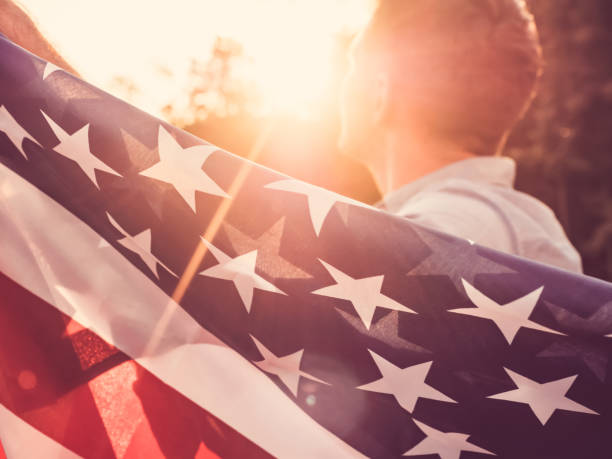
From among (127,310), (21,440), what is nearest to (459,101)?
(127,310)

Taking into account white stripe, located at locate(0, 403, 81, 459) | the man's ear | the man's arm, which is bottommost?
white stripe, located at locate(0, 403, 81, 459)

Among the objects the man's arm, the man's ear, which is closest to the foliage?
the man's ear

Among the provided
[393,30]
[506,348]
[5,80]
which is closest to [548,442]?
[506,348]

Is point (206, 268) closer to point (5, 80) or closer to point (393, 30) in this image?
point (5, 80)

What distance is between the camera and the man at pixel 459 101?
1.72 meters

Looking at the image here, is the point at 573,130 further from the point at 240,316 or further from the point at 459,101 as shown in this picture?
the point at 240,316

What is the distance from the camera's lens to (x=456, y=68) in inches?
79.1

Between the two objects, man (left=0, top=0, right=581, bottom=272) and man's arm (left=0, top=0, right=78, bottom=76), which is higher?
man's arm (left=0, top=0, right=78, bottom=76)

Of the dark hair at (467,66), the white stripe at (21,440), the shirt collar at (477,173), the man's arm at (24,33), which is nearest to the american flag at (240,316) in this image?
the white stripe at (21,440)

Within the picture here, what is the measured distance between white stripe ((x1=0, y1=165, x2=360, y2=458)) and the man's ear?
1531mm

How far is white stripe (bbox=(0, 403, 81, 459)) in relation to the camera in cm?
107

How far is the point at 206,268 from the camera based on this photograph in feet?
3.63

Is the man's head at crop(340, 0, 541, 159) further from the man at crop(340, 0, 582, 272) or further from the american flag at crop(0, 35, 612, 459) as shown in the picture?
the american flag at crop(0, 35, 612, 459)

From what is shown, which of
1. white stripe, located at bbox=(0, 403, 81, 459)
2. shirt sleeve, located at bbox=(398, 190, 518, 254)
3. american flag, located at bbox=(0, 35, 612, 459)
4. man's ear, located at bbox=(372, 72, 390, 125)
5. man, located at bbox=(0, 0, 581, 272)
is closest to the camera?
american flag, located at bbox=(0, 35, 612, 459)
